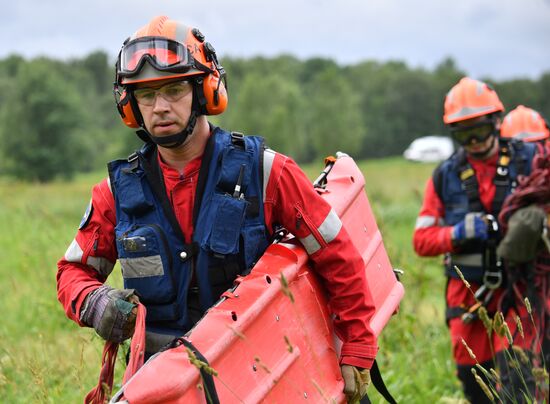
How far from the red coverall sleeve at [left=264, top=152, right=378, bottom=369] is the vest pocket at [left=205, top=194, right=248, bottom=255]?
0.20 m

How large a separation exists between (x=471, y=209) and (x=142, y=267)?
3.51 meters

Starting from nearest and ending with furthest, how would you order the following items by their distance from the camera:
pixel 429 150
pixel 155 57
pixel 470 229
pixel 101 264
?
pixel 155 57 → pixel 101 264 → pixel 470 229 → pixel 429 150

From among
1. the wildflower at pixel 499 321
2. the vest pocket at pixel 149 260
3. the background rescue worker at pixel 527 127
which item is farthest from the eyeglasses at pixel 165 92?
the background rescue worker at pixel 527 127

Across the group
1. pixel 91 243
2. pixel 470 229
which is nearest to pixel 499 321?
pixel 91 243

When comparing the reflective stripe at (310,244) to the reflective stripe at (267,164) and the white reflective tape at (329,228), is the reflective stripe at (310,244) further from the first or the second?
the reflective stripe at (267,164)

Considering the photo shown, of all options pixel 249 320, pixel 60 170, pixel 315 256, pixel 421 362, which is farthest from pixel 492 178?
pixel 60 170

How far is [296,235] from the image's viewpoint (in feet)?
11.8

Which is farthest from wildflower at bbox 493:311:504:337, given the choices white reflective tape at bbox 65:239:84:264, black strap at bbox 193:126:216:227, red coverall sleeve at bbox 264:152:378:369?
white reflective tape at bbox 65:239:84:264

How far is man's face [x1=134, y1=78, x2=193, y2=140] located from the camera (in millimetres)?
3424

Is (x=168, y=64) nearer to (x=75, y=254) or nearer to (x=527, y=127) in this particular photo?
(x=75, y=254)

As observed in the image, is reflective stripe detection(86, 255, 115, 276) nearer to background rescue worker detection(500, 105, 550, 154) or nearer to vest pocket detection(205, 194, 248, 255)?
vest pocket detection(205, 194, 248, 255)

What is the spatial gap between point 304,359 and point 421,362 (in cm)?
360

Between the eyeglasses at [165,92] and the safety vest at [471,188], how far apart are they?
332 centimetres

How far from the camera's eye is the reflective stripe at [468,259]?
20.1ft
